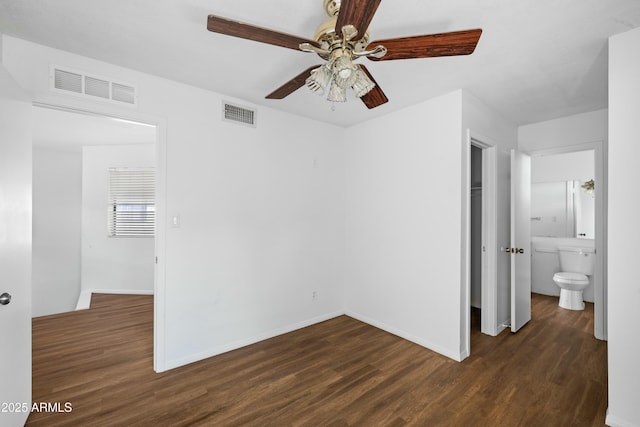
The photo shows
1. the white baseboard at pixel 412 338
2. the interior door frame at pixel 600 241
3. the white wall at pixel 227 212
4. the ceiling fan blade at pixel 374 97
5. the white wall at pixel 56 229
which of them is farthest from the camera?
the white wall at pixel 56 229

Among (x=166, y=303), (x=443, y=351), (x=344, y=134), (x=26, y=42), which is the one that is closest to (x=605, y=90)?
(x=344, y=134)

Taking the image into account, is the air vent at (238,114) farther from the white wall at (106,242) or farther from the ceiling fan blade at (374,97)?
the white wall at (106,242)

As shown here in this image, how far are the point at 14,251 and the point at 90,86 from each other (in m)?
1.33

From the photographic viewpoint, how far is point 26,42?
2.01 meters

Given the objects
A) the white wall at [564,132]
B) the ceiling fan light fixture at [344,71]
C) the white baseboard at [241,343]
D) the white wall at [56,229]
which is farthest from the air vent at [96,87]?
the white wall at [564,132]

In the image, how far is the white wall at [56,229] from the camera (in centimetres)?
504

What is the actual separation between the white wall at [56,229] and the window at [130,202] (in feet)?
2.16


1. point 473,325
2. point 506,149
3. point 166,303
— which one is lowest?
point 473,325

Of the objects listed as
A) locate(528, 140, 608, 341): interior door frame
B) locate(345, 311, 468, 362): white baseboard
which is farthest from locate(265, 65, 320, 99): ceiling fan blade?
locate(528, 140, 608, 341): interior door frame

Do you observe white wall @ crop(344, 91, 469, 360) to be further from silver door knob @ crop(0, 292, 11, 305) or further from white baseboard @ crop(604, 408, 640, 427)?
silver door knob @ crop(0, 292, 11, 305)

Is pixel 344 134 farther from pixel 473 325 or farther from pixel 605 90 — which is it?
pixel 473 325

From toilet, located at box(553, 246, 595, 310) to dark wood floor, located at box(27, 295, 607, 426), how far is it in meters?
0.78

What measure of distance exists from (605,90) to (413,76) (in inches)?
74.6

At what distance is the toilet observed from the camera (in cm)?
406
